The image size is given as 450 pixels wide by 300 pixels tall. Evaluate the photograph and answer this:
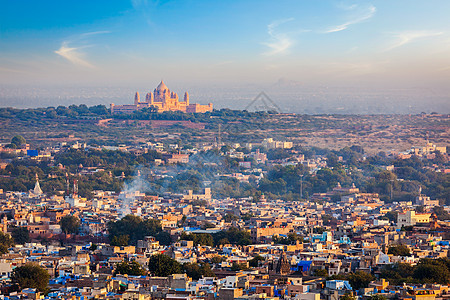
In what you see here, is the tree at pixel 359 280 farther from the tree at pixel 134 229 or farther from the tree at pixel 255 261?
the tree at pixel 134 229

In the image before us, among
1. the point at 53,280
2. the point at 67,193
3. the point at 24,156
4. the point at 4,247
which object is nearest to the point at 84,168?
the point at 24,156

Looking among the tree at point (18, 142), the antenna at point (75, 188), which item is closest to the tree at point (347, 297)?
the antenna at point (75, 188)

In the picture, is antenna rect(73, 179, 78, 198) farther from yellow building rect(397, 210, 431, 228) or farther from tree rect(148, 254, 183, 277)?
tree rect(148, 254, 183, 277)

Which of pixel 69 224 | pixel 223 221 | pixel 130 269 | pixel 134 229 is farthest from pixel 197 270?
pixel 223 221

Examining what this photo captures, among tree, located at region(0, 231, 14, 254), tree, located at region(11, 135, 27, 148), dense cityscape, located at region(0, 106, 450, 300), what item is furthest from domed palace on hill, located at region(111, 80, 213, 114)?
tree, located at region(0, 231, 14, 254)

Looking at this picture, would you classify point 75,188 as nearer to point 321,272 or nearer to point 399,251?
point 399,251
